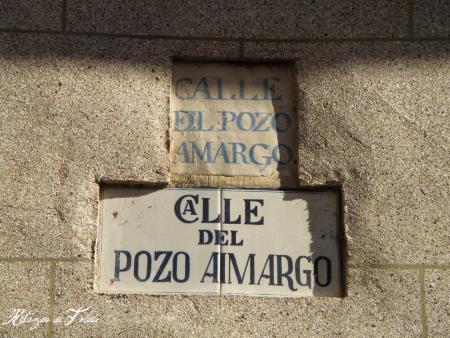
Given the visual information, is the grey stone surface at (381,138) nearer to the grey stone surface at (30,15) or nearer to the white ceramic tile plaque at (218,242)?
the white ceramic tile plaque at (218,242)

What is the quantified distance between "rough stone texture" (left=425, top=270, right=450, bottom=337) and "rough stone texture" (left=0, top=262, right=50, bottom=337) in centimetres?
185

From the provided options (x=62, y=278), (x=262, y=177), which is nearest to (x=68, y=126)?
(x=62, y=278)

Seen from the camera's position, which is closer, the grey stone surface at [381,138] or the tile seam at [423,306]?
the tile seam at [423,306]

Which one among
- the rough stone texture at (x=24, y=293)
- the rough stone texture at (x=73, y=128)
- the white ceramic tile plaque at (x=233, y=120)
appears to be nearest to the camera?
the rough stone texture at (x=24, y=293)

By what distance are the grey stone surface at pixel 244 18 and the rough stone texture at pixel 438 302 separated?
1.29m

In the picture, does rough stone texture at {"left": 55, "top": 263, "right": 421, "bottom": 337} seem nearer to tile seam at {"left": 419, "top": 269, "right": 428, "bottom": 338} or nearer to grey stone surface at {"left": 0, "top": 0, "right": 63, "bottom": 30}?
tile seam at {"left": 419, "top": 269, "right": 428, "bottom": 338}

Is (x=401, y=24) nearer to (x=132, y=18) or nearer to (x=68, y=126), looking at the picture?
(x=132, y=18)

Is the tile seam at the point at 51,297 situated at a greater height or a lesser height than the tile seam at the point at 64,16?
lesser

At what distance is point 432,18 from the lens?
3754 mm

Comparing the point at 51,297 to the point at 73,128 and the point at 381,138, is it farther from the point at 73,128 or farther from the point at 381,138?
the point at 381,138

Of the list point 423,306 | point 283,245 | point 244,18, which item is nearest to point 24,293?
point 283,245

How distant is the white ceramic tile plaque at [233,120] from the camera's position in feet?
11.9

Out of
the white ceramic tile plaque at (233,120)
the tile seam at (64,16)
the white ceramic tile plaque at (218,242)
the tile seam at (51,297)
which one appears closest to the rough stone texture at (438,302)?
the white ceramic tile plaque at (218,242)

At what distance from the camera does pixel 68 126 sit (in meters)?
3.55
